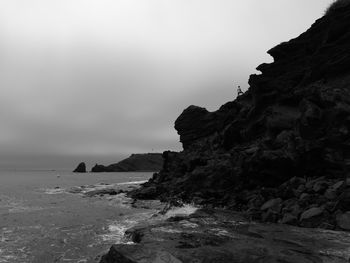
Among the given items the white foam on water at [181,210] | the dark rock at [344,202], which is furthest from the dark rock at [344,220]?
the white foam on water at [181,210]

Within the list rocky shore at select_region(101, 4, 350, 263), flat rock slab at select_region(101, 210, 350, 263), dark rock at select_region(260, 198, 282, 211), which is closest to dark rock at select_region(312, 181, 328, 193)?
rocky shore at select_region(101, 4, 350, 263)

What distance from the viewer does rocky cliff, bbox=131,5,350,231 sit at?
2733cm

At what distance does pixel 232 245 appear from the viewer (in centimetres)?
1633

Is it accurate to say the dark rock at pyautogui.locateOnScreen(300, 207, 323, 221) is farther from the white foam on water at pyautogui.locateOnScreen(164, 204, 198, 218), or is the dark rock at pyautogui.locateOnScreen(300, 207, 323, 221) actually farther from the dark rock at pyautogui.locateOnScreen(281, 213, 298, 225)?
the white foam on water at pyautogui.locateOnScreen(164, 204, 198, 218)

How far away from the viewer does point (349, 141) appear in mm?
29859

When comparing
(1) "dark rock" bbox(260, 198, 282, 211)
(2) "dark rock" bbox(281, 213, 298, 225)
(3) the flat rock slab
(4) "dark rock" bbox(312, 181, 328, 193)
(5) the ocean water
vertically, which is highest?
(4) "dark rock" bbox(312, 181, 328, 193)

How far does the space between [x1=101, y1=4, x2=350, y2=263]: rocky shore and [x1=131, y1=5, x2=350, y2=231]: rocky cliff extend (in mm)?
102

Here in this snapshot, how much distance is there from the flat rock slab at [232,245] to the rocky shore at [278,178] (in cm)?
4

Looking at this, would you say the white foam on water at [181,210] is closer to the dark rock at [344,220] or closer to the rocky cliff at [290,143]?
the rocky cliff at [290,143]

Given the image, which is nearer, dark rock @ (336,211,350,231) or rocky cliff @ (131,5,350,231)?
dark rock @ (336,211,350,231)

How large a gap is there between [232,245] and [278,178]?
1993cm

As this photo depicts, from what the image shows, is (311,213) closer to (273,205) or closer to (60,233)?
(273,205)

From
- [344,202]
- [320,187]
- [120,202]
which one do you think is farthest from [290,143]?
[120,202]

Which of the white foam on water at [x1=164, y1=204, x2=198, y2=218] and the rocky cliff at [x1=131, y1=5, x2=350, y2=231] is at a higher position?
the rocky cliff at [x1=131, y1=5, x2=350, y2=231]
